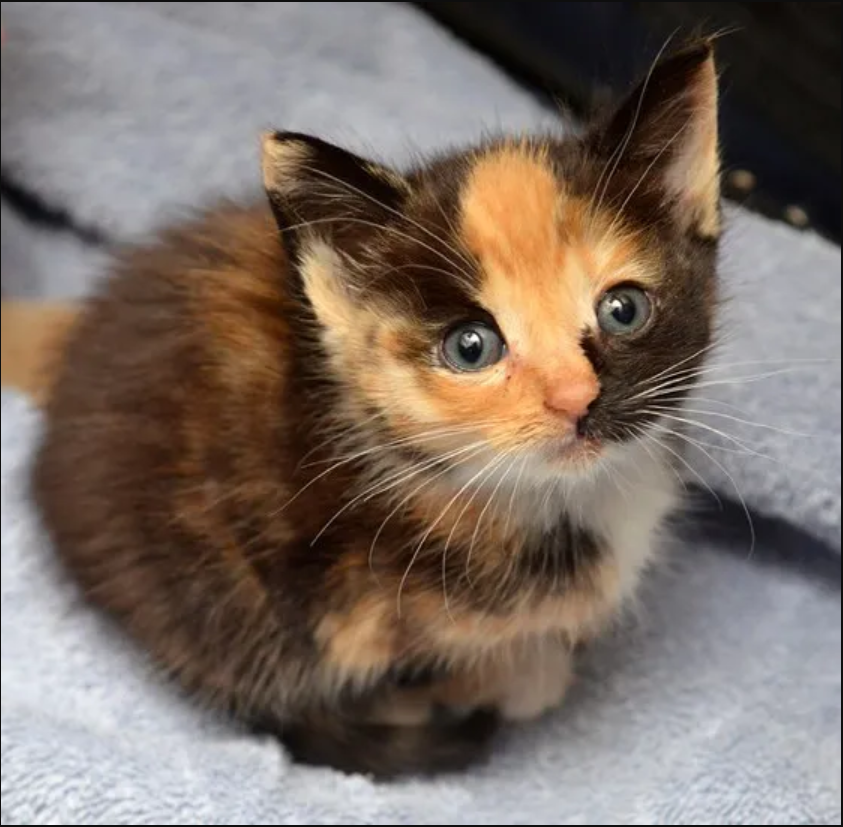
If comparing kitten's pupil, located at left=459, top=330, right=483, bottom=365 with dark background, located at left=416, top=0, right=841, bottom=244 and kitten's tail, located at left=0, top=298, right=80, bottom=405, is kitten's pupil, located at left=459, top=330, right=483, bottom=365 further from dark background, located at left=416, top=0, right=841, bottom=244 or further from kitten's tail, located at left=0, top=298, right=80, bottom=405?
kitten's tail, located at left=0, top=298, right=80, bottom=405

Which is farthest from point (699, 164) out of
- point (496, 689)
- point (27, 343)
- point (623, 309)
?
point (27, 343)

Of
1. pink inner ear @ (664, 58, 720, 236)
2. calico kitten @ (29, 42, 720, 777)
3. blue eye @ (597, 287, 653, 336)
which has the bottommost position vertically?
calico kitten @ (29, 42, 720, 777)

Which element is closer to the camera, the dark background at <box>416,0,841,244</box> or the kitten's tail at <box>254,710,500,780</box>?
the kitten's tail at <box>254,710,500,780</box>

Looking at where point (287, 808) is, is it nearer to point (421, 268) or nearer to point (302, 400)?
point (302, 400)

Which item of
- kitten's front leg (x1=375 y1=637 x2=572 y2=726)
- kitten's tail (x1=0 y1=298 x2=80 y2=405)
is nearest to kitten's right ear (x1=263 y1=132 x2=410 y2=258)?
kitten's front leg (x1=375 y1=637 x2=572 y2=726)

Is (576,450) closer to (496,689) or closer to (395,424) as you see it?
(395,424)

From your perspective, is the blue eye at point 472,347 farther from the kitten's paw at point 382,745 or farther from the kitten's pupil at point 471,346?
the kitten's paw at point 382,745

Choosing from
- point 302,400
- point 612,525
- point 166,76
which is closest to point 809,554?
point 612,525
